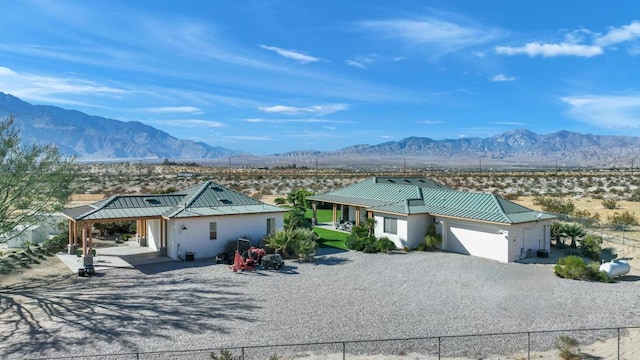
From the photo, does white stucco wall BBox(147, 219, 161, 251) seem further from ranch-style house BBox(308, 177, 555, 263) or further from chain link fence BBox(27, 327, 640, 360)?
chain link fence BBox(27, 327, 640, 360)

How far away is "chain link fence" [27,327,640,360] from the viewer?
14.2m

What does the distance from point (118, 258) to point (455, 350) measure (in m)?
19.6

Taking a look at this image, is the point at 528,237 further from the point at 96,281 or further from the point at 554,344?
the point at 96,281

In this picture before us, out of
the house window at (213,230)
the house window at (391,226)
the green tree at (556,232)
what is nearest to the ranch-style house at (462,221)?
the house window at (391,226)

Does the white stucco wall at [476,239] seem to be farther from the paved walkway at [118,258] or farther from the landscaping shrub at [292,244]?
the paved walkway at [118,258]

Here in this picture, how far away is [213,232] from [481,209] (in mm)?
15390

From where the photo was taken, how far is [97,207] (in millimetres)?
27984

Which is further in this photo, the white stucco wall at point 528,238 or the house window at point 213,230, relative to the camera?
the house window at point 213,230

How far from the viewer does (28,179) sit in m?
21.4

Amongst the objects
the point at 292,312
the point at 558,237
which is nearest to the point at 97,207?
the point at 292,312

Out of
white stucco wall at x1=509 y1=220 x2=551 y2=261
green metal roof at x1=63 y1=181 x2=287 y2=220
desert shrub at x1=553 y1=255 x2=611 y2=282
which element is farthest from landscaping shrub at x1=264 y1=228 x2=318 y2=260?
desert shrub at x1=553 y1=255 x2=611 y2=282

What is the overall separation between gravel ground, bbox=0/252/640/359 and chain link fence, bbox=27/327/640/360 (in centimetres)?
25

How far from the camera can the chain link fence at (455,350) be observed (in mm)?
14219

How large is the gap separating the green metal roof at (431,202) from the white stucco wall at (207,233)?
8342 millimetres
